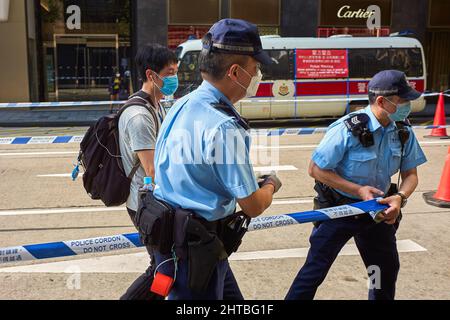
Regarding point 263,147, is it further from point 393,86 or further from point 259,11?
point 259,11

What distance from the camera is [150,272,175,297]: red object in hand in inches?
86.0

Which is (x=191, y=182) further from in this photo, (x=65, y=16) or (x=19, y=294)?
(x=65, y=16)

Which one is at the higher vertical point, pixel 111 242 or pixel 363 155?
pixel 363 155

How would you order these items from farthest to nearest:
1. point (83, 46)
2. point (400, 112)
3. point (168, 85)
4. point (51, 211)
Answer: point (83, 46) < point (51, 211) < point (168, 85) < point (400, 112)

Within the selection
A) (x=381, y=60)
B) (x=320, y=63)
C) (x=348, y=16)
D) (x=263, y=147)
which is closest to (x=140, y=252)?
(x=263, y=147)

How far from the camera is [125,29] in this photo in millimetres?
21172

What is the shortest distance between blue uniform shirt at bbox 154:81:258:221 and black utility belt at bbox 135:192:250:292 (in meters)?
0.04

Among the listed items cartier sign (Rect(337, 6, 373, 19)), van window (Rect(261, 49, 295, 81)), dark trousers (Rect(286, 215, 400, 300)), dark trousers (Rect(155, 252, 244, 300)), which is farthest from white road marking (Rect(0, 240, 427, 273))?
cartier sign (Rect(337, 6, 373, 19))

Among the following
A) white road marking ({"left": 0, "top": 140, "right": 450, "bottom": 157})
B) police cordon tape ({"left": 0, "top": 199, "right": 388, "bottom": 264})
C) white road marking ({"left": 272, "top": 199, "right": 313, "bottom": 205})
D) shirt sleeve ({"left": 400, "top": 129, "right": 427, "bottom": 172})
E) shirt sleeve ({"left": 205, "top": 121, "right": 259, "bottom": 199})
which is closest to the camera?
shirt sleeve ({"left": 205, "top": 121, "right": 259, "bottom": 199})

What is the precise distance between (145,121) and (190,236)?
1.25 m

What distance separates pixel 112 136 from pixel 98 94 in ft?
62.5

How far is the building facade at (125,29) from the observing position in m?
18.5

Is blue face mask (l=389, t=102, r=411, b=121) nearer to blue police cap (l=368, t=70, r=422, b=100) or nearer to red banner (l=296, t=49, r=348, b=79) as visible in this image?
blue police cap (l=368, t=70, r=422, b=100)
